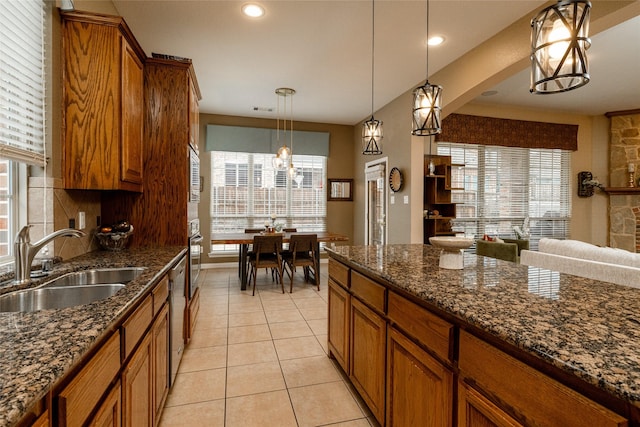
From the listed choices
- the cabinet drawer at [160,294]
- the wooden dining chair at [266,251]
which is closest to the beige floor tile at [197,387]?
the cabinet drawer at [160,294]

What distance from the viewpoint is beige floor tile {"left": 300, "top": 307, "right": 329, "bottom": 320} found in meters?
3.54

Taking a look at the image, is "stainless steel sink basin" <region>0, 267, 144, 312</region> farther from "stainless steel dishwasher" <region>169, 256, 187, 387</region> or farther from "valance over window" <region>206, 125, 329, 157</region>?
"valance over window" <region>206, 125, 329, 157</region>

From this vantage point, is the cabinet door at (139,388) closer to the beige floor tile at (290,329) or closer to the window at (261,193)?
the beige floor tile at (290,329)

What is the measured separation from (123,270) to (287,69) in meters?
3.15

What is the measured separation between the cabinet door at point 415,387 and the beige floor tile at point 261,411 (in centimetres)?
68

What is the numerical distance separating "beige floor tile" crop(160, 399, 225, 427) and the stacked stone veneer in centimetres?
726

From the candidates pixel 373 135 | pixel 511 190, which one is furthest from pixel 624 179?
pixel 373 135

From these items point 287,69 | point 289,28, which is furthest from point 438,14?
point 287,69

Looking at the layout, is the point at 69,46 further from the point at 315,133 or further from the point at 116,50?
the point at 315,133

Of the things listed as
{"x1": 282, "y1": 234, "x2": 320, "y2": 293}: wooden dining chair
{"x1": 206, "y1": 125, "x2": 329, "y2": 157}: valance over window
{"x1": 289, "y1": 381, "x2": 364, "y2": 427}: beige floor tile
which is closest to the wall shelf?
{"x1": 206, "y1": 125, "x2": 329, "y2": 157}: valance over window

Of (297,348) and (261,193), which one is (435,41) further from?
(261,193)

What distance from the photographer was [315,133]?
6461 millimetres

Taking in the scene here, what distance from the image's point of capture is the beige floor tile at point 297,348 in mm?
2660

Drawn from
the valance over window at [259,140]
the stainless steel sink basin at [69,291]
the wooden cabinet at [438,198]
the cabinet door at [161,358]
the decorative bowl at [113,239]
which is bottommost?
the cabinet door at [161,358]
